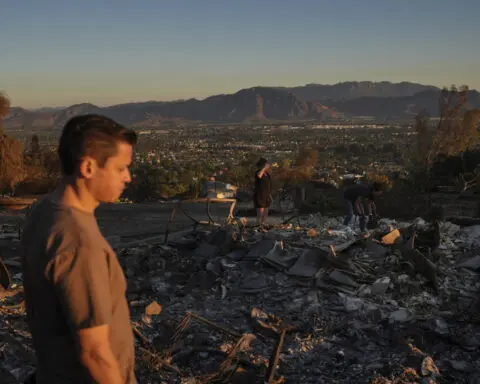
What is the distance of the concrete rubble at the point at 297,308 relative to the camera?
4551 millimetres

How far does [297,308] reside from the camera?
612cm

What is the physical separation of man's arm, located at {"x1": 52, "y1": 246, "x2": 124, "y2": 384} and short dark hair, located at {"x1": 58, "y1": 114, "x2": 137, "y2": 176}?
0.97ft

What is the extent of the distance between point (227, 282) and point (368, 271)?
2.10 metres

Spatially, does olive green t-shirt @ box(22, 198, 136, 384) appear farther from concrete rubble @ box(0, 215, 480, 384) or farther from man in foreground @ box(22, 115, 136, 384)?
concrete rubble @ box(0, 215, 480, 384)

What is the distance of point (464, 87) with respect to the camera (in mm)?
26031

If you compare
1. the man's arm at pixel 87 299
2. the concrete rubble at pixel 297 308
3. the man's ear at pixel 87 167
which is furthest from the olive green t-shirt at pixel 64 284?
the concrete rubble at pixel 297 308

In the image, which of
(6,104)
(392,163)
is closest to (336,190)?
(6,104)

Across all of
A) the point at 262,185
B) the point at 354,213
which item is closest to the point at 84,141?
the point at 262,185

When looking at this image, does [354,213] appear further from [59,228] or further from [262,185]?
[59,228]

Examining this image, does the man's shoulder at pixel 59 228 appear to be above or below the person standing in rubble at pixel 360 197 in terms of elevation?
above

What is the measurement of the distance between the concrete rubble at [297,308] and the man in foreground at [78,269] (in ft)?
9.14

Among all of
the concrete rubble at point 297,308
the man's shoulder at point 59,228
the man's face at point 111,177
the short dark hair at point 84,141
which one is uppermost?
the short dark hair at point 84,141

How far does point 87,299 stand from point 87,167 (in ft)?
1.35

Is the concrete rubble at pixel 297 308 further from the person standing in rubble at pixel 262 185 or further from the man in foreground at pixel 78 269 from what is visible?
the man in foreground at pixel 78 269
